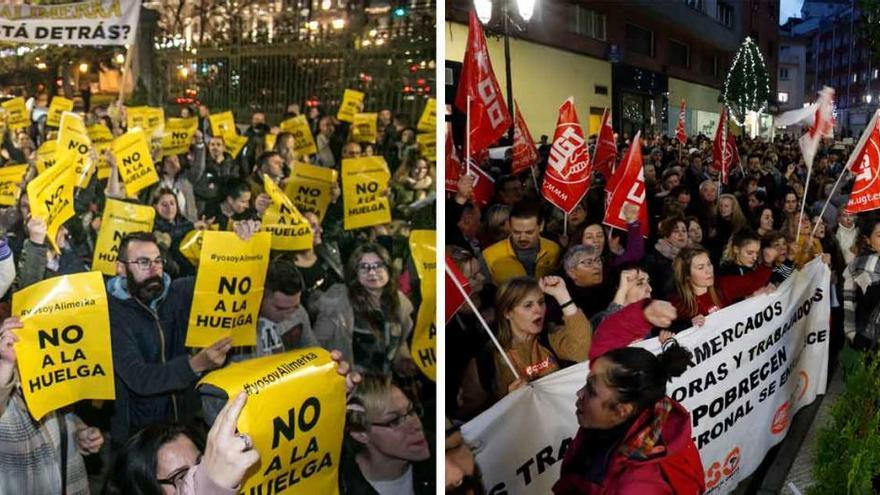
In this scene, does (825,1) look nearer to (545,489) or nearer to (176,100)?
(545,489)

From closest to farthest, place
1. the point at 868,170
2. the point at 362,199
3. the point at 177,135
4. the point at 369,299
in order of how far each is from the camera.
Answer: the point at 369,299 < the point at 362,199 < the point at 868,170 < the point at 177,135

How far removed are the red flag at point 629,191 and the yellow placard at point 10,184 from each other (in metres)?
2.39

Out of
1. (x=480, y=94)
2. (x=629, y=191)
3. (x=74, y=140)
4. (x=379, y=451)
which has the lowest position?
(x=379, y=451)

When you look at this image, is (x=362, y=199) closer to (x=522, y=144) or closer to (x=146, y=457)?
(x=522, y=144)

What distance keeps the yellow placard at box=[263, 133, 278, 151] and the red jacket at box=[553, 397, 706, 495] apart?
247cm

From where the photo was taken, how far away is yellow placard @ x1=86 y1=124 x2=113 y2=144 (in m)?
4.54

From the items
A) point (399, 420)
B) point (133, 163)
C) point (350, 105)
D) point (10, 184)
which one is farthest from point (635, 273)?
point (10, 184)

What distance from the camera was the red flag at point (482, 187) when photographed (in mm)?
3707

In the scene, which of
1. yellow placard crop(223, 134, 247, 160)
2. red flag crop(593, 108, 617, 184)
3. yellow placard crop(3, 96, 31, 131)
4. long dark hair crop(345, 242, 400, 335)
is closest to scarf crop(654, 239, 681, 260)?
red flag crop(593, 108, 617, 184)

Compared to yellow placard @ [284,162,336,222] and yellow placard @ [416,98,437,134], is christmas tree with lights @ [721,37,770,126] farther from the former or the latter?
yellow placard @ [284,162,336,222]

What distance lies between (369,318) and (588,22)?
1.39m

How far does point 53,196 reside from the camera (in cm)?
282

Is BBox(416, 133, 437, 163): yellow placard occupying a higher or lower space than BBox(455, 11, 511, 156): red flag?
lower

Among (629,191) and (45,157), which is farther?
(45,157)
